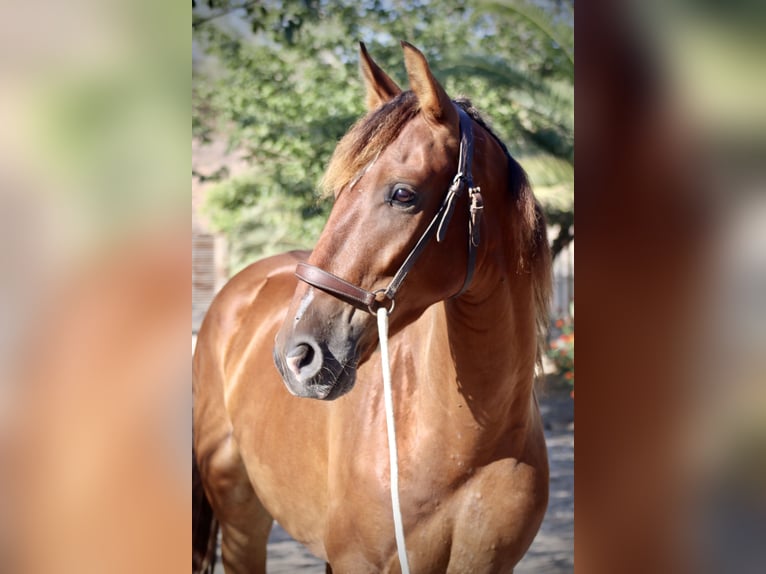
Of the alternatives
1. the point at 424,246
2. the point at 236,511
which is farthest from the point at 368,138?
the point at 236,511

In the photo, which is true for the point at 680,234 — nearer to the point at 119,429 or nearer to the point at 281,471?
the point at 119,429

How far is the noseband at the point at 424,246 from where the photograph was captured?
4.43 ft

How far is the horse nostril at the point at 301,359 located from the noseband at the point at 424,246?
123 mm

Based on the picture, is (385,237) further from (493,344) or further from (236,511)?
(236,511)

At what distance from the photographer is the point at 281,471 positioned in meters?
2.18

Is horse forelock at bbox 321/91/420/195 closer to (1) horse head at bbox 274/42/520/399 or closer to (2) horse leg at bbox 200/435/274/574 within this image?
(1) horse head at bbox 274/42/520/399

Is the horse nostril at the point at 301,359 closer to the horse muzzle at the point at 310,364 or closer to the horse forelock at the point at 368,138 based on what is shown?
the horse muzzle at the point at 310,364

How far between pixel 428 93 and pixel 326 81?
2879mm

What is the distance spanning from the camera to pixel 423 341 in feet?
5.65

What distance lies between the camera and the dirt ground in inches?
136

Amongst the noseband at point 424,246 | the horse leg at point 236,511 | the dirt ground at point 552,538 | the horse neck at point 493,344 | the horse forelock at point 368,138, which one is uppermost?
the horse forelock at point 368,138

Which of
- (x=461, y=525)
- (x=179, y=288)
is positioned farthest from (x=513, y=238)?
(x=179, y=288)

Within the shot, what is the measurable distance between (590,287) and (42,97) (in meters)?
0.67

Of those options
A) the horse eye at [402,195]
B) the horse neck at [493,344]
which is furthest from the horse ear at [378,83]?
the horse neck at [493,344]
